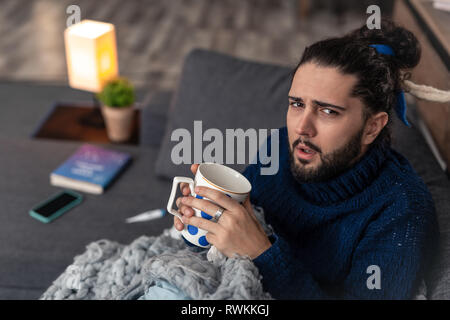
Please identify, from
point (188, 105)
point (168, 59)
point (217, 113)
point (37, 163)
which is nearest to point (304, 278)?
point (217, 113)

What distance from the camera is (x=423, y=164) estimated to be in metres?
1.26

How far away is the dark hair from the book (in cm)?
96

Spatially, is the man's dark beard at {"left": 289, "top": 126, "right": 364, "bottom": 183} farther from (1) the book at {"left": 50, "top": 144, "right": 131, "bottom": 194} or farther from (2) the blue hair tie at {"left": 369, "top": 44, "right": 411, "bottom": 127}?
(1) the book at {"left": 50, "top": 144, "right": 131, "bottom": 194}

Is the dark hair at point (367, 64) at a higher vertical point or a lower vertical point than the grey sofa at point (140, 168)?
higher

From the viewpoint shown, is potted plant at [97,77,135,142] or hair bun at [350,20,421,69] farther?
potted plant at [97,77,135,142]

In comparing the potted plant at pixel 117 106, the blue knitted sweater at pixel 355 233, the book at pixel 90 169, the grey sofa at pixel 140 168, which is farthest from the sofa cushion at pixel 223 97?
the blue knitted sweater at pixel 355 233

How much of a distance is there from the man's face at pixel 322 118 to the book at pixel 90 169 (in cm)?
92

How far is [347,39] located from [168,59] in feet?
9.51

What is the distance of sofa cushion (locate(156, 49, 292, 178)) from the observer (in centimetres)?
153

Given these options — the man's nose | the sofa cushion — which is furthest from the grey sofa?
the man's nose

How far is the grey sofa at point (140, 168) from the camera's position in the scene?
4.41 ft

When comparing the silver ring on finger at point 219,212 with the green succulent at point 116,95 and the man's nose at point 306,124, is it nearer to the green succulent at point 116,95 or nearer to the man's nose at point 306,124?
the man's nose at point 306,124

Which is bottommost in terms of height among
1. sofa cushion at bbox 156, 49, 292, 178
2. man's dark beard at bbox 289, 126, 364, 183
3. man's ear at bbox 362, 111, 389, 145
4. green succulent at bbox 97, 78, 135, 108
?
green succulent at bbox 97, 78, 135, 108
